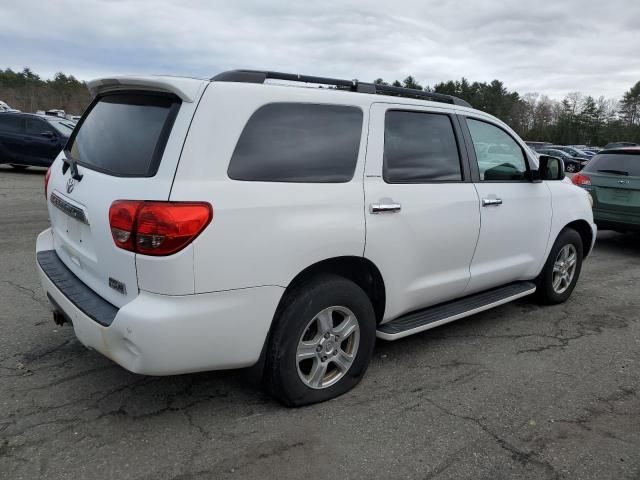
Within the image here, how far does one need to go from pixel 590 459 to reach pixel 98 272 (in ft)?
9.05

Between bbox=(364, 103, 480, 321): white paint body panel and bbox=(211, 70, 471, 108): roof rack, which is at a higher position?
bbox=(211, 70, 471, 108): roof rack

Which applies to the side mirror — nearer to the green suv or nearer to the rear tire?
the rear tire

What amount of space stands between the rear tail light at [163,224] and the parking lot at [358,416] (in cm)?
97

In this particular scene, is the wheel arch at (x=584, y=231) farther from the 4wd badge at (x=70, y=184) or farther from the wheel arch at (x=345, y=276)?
the 4wd badge at (x=70, y=184)

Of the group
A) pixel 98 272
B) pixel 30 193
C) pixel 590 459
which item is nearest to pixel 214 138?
pixel 98 272

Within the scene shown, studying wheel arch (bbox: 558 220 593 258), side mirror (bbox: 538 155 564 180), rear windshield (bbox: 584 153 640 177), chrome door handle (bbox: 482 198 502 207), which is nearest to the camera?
chrome door handle (bbox: 482 198 502 207)

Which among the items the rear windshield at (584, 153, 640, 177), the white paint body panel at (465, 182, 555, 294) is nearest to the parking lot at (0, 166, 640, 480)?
the white paint body panel at (465, 182, 555, 294)

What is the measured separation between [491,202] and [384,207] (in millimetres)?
1214

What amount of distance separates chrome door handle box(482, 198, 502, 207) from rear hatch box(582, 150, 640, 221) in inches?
189

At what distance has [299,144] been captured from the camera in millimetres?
3002

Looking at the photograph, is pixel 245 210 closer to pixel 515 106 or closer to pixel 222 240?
pixel 222 240

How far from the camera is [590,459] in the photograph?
277 cm

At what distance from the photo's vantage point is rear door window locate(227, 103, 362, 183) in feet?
9.08

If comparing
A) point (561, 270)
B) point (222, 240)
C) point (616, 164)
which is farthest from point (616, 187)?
point (222, 240)
